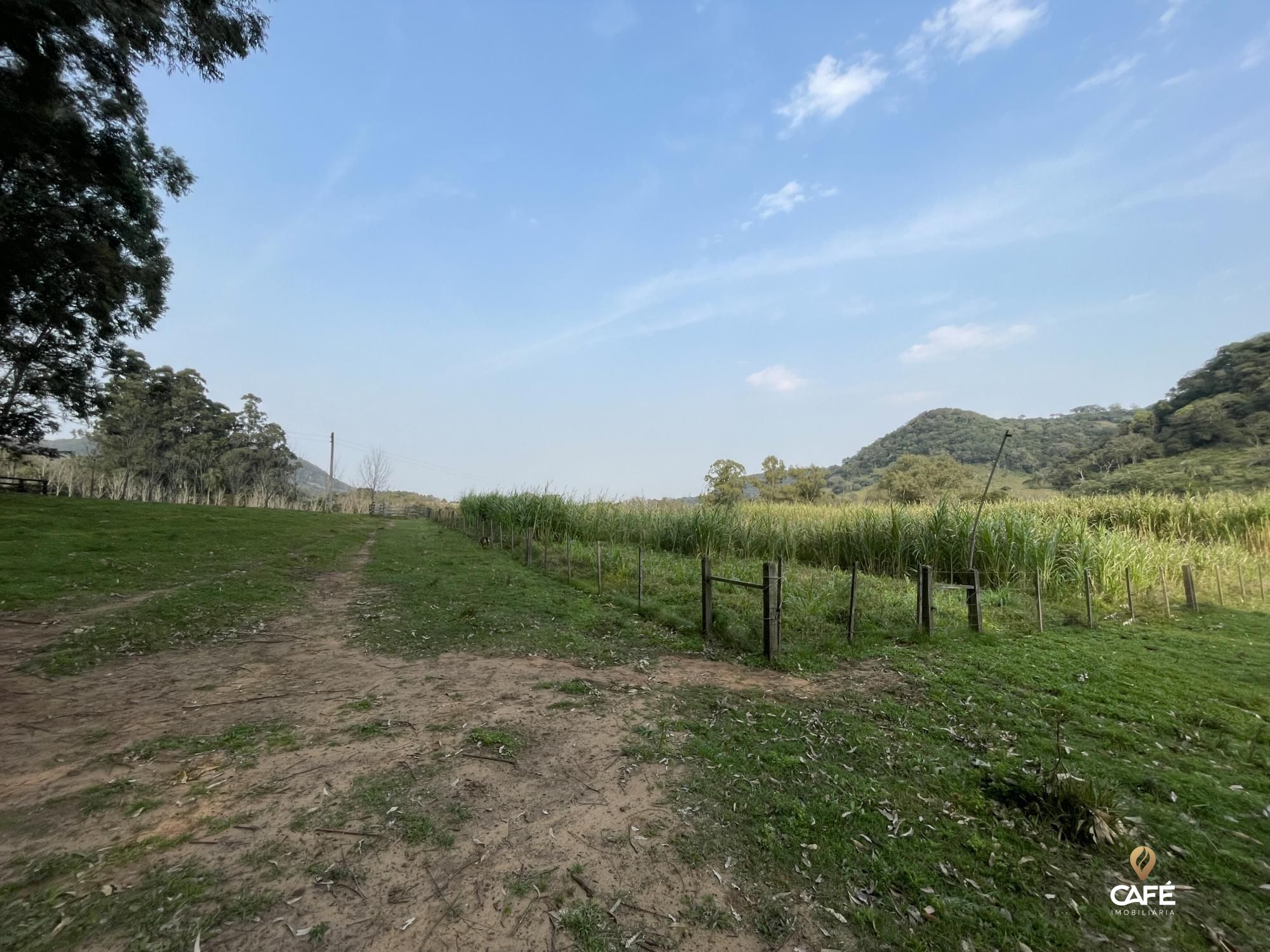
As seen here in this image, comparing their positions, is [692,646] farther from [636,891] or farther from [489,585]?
[489,585]

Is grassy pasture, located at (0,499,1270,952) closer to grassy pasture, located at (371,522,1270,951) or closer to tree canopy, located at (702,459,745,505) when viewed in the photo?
grassy pasture, located at (371,522,1270,951)

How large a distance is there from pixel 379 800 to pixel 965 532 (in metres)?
12.3

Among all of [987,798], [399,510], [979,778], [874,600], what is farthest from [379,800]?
[399,510]

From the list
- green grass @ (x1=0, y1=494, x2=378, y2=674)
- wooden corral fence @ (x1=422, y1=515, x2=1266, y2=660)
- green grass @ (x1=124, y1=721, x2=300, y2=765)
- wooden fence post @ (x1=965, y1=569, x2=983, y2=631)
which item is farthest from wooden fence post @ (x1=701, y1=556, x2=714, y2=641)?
green grass @ (x1=0, y1=494, x2=378, y2=674)

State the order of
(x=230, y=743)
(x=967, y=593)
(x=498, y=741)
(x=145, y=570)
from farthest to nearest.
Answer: (x=145, y=570) < (x=967, y=593) < (x=498, y=741) < (x=230, y=743)

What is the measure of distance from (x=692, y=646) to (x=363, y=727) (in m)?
4.24

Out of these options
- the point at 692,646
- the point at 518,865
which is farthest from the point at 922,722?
the point at 518,865

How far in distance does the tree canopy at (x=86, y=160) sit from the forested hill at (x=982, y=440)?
6187 centimetres

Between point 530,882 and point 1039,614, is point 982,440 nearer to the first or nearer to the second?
point 1039,614

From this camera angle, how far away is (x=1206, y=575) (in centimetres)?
1088

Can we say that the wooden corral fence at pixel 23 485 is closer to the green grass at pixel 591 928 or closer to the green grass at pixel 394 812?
the green grass at pixel 394 812

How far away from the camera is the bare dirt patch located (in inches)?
95.5

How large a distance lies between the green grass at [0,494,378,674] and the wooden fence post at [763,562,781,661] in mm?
7663

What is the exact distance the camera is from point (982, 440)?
7281 cm
